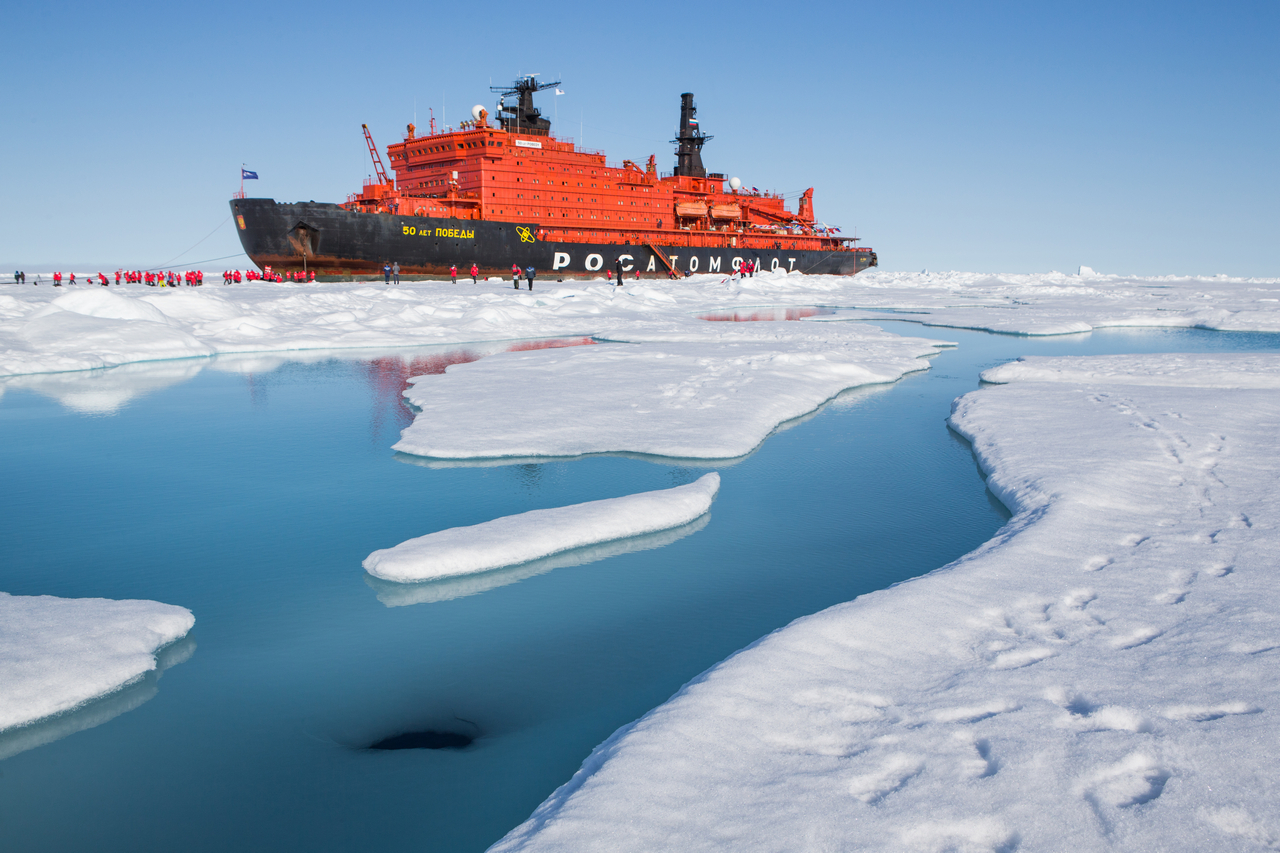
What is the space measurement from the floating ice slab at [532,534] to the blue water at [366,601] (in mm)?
179

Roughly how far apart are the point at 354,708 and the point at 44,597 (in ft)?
7.03

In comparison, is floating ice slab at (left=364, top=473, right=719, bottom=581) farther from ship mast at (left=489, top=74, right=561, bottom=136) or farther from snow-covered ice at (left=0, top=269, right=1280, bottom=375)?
ship mast at (left=489, top=74, right=561, bottom=136)

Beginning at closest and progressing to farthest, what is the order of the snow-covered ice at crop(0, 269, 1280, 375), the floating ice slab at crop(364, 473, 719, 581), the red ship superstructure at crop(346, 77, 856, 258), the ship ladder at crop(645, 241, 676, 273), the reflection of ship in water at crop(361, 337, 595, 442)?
the floating ice slab at crop(364, 473, 719, 581), the reflection of ship in water at crop(361, 337, 595, 442), the snow-covered ice at crop(0, 269, 1280, 375), the red ship superstructure at crop(346, 77, 856, 258), the ship ladder at crop(645, 241, 676, 273)

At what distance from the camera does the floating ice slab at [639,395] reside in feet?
24.9

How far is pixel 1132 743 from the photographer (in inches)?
103

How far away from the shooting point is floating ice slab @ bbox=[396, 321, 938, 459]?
299 inches

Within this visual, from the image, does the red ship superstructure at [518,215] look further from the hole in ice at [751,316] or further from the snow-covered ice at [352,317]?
the hole in ice at [751,316]

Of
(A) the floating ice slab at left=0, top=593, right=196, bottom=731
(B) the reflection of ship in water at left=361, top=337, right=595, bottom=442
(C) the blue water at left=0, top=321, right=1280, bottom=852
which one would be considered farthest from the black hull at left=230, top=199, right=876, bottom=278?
(A) the floating ice slab at left=0, top=593, right=196, bottom=731

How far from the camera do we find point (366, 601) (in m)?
4.50

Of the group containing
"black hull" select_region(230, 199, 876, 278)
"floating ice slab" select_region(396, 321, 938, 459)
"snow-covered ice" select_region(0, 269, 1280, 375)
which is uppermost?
"black hull" select_region(230, 199, 876, 278)

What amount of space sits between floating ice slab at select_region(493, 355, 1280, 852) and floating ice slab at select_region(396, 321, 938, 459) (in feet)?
11.9

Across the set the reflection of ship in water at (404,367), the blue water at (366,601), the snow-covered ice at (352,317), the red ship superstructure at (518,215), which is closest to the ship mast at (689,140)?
the red ship superstructure at (518,215)

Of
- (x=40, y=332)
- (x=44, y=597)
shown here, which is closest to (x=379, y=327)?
(x=40, y=332)

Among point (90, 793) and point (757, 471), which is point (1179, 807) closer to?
point (90, 793)
